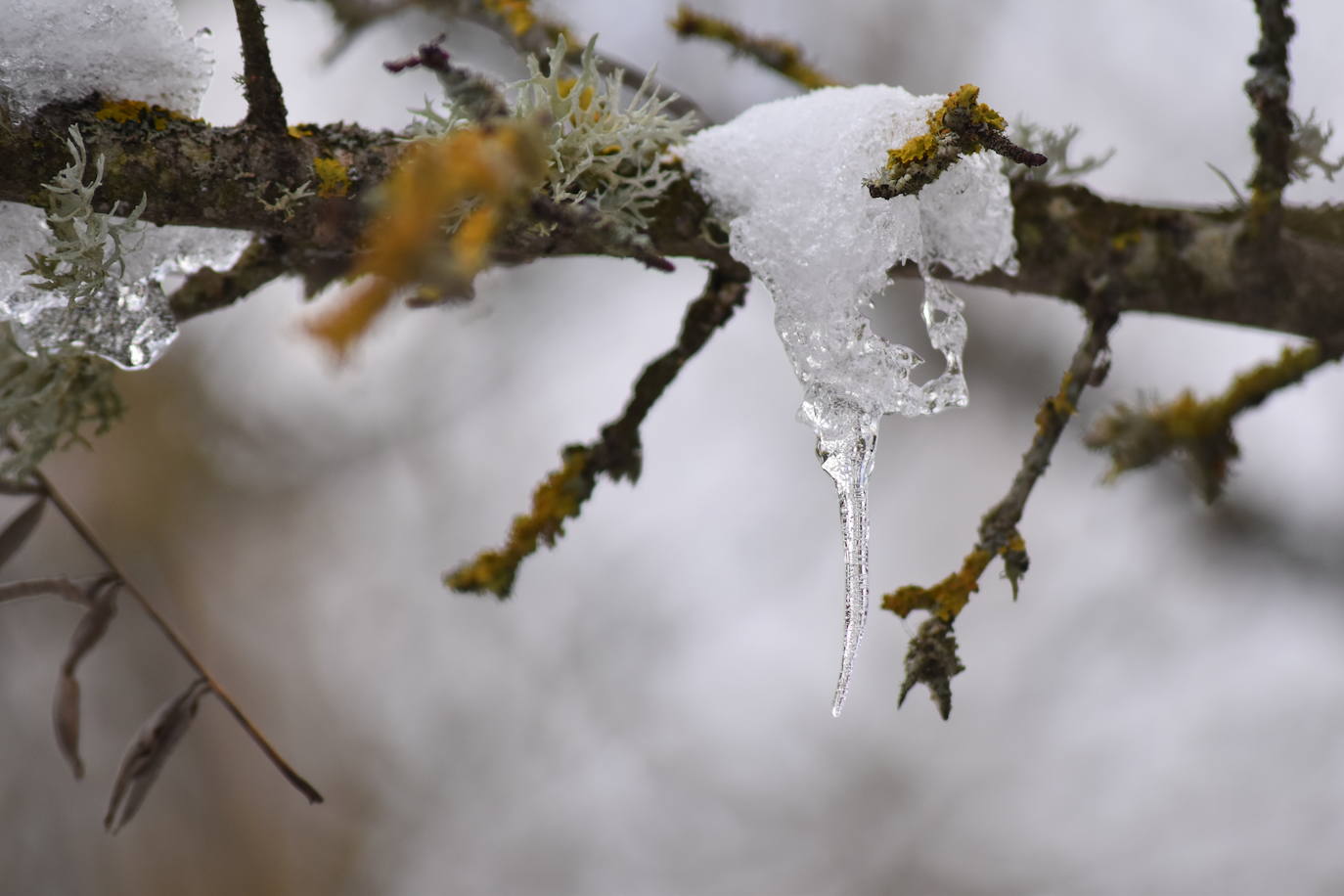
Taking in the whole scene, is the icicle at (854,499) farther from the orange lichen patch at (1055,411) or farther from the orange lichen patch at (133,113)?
the orange lichen patch at (133,113)

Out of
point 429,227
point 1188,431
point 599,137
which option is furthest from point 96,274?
point 1188,431

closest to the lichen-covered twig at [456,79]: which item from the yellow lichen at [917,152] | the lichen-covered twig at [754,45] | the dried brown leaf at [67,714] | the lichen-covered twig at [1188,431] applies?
the yellow lichen at [917,152]

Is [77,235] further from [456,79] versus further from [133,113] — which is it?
[456,79]

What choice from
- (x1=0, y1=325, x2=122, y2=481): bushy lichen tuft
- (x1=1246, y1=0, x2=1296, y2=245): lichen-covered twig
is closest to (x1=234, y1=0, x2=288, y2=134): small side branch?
(x1=0, y1=325, x2=122, y2=481): bushy lichen tuft

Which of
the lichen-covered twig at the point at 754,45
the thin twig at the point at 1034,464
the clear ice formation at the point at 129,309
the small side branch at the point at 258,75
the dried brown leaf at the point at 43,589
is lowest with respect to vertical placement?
the dried brown leaf at the point at 43,589

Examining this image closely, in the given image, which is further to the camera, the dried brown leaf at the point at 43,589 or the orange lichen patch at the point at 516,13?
the orange lichen patch at the point at 516,13

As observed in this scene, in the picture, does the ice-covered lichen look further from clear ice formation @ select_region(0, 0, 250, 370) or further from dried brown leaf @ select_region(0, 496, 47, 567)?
dried brown leaf @ select_region(0, 496, 47, 567)
